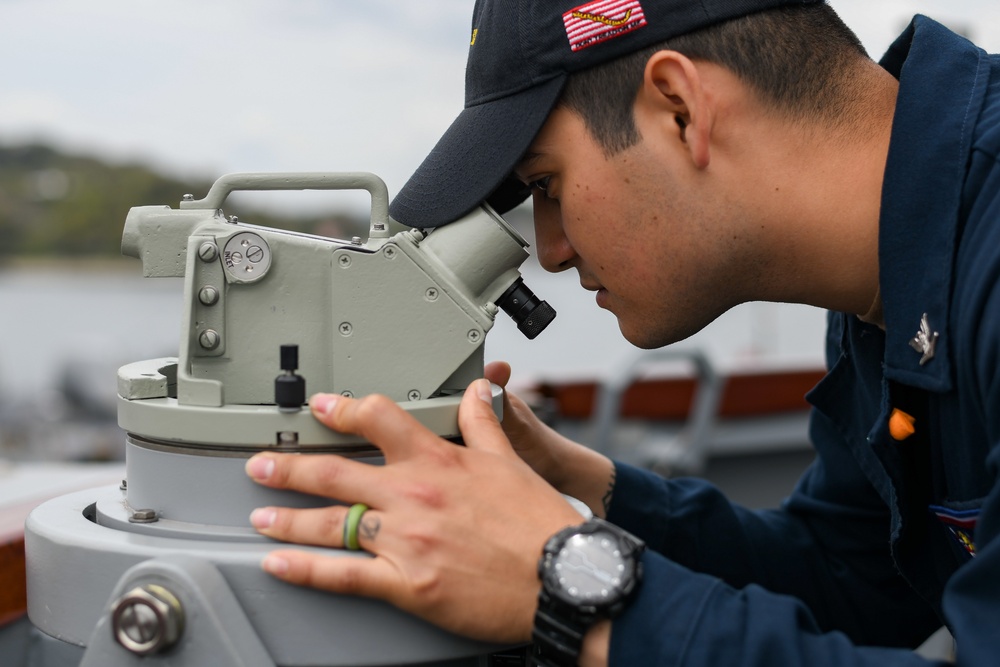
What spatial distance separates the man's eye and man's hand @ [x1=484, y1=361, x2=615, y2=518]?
29 centimetres

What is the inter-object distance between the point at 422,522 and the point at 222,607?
0.22m

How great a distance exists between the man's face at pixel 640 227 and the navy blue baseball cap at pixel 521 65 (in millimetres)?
55

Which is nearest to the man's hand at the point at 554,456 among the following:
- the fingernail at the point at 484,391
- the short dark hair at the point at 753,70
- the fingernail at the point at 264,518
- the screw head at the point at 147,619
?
the fingernail at the point at 484,391

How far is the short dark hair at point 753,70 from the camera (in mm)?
1311

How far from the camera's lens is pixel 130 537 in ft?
3.68

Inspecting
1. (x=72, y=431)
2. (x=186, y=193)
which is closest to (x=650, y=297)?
(x=186, y=193)

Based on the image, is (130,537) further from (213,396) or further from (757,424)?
(757,424)

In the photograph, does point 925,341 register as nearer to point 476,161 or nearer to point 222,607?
point 476,161

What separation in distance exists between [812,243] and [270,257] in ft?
2.50

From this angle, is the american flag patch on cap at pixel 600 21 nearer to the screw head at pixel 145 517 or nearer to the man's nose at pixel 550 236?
the man's nose at pixel 550 236

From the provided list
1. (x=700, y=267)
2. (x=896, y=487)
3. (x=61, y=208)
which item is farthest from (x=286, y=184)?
(x=61, y=208)

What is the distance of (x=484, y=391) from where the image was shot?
122 cm

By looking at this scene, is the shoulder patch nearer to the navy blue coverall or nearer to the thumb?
the navy blue coverall

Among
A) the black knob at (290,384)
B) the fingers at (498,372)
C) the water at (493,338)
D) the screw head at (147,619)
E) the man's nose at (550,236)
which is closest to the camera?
the screw head at (147,619)
